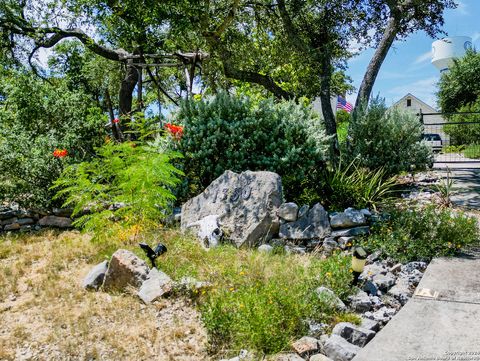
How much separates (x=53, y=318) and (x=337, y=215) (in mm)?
3475

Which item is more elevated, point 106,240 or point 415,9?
point 415,9

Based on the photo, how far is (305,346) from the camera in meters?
2.93

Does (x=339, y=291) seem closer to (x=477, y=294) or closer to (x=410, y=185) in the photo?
(x=477, y=294)

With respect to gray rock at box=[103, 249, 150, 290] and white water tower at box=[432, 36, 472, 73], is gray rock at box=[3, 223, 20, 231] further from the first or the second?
white water tower at box=[432, 36, 472, 73]

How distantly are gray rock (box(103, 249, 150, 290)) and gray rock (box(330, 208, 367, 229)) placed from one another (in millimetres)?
2506

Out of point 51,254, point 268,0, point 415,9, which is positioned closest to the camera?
point 51,254

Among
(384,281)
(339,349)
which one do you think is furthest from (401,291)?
(339,349)

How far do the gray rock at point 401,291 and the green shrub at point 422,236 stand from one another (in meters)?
0.58

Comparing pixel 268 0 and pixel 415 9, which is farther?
pixel 268 0

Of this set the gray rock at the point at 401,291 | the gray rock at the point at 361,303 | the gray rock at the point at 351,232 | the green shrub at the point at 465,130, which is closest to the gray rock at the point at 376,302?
the gray rock at the point at 361,303

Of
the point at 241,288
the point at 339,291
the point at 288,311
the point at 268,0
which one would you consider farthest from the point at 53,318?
the point at 268,0

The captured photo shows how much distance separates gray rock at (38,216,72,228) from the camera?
273 inches

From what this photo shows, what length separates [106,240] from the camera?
547 cm

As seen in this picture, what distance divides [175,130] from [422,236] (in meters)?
3.74
